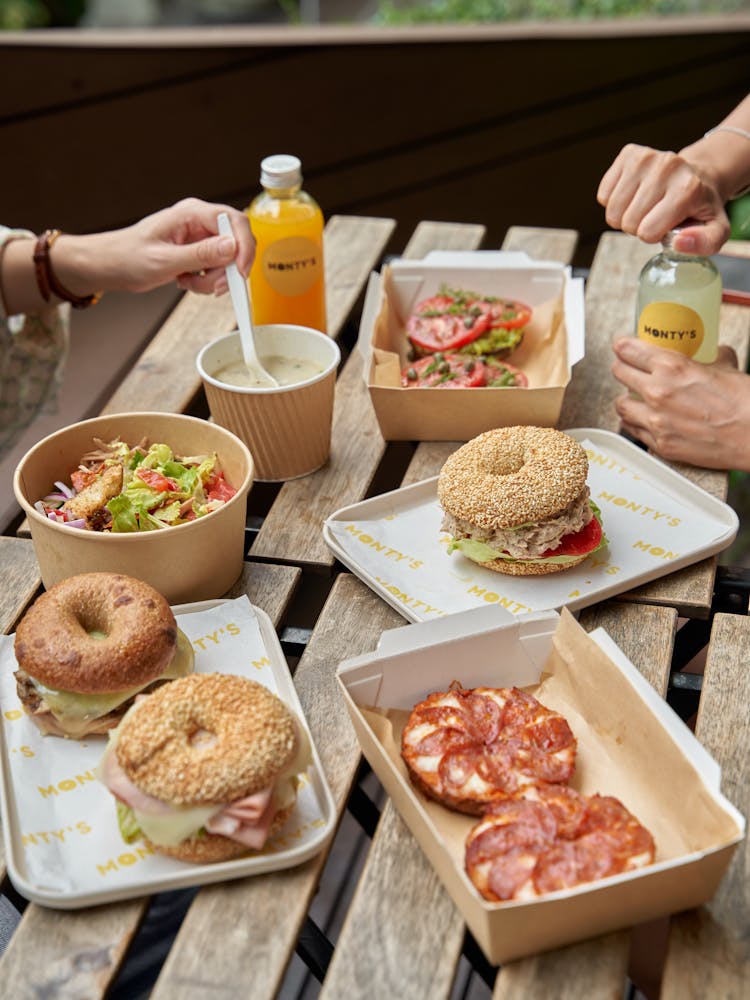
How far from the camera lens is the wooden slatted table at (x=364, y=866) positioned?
1.04 meters

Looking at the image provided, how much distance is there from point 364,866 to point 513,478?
0.55m

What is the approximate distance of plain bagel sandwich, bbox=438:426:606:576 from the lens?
1487 mm

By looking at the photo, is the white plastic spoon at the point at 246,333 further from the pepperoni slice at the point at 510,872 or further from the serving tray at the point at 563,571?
the pepperoni slice at the point at 510,872

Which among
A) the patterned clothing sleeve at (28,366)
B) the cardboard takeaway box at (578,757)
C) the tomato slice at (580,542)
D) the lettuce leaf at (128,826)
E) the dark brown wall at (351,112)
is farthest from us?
the dark brown wall at (351,112)

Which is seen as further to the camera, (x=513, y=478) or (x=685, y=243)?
(x=685, y=243)

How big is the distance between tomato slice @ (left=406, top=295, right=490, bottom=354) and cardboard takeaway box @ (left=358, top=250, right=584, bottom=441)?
0.18ft

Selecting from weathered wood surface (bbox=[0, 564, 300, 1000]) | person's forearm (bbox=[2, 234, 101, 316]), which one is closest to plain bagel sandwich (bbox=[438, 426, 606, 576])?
weathered wood surface (bbox=[0, 564, 300, 1000])

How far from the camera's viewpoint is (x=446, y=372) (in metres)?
1.90

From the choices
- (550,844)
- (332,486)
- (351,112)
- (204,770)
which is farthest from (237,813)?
(351,112)

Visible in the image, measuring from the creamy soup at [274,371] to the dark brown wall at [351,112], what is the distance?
79.7 inches

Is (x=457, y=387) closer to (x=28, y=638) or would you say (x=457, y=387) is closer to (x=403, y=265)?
(x=403, y=265)

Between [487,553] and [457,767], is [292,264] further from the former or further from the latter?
[457,767]

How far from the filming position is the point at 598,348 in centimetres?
214

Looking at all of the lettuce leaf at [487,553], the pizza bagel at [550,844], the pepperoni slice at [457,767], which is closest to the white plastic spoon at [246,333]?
the lettuce leaf at [487,553]
